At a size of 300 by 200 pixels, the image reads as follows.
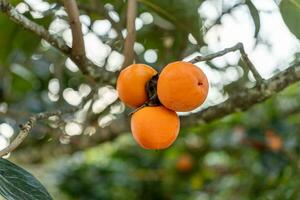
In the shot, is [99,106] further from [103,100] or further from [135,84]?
[135,84]

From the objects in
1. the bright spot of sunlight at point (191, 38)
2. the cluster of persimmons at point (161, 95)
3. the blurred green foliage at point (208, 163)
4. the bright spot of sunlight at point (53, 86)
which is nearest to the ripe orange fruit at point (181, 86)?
the cluster of persimmons at point (161, 95)

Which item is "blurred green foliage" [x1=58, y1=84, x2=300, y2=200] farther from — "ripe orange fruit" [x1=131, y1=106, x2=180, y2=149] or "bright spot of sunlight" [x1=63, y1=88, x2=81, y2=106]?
"ripe orange fruit" [x1=131, y1=106, x2=180, y2=149]

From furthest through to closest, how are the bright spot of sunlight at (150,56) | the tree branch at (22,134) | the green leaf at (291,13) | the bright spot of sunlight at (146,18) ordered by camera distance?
the bright spot of sunlight at (150,56) → the bright spot of sunlight at (146,18) → the green leaf at (291,13) → the tree branch at (22,134)

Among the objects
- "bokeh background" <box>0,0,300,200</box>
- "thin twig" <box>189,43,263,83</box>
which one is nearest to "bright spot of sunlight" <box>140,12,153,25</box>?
"bokeh background" <box>0,0,300,200</box>

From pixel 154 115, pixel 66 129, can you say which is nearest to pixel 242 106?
pixel 154 115

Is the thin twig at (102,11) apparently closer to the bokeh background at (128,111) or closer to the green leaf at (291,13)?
the bokeh background at (128,111)

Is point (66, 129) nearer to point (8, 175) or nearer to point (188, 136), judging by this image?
point (8, 175)
